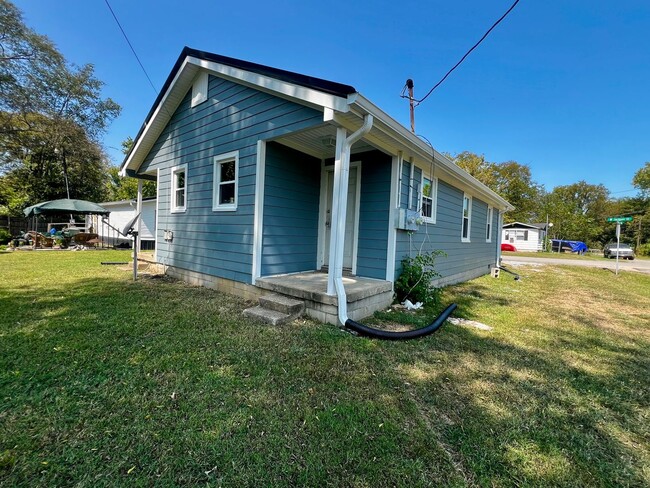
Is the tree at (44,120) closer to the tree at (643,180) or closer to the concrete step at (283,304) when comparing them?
the concrete step at (283,304)

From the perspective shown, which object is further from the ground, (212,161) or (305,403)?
(212,161)

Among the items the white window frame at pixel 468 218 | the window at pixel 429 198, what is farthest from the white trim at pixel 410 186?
the white window frame at pixel 468 218

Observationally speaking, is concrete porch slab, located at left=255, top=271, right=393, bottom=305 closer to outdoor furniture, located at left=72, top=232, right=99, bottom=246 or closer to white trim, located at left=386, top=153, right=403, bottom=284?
white trim, located at left=386, top=153, right=403, bottom=284

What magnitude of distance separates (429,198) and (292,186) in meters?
2.96

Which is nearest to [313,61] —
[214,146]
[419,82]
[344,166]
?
[419,82]

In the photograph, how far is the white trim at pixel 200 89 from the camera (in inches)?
230

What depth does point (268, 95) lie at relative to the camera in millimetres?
4582

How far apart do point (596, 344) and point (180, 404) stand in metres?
4.78

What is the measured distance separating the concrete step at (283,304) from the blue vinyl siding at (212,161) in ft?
2.70

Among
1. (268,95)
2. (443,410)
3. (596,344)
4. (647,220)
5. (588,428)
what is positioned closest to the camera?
(588,428)

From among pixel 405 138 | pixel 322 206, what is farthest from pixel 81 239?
pixel 405 138

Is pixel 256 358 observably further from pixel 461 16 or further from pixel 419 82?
pixel 419 82

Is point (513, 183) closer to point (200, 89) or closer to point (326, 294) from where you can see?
point (200, 89)

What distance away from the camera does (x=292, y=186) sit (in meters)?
5.32
